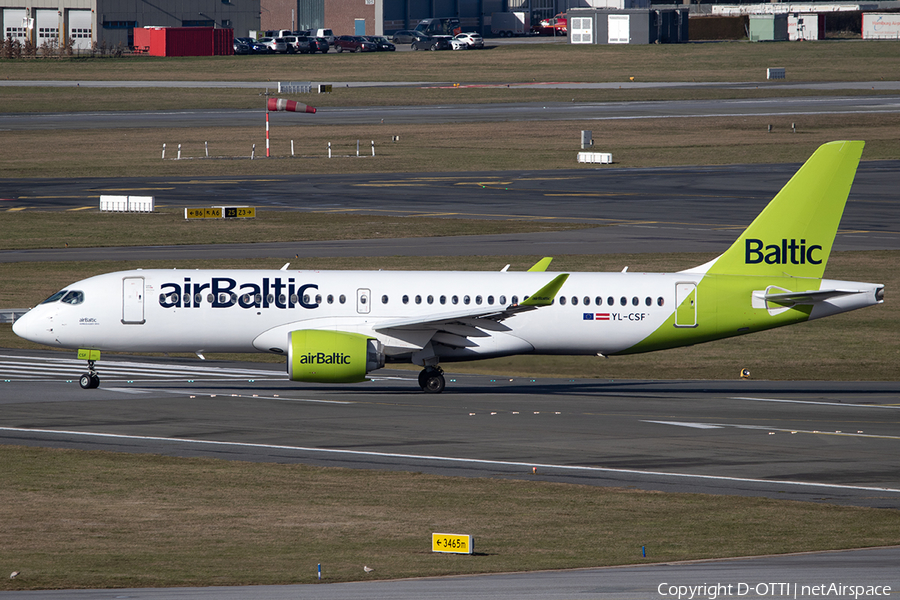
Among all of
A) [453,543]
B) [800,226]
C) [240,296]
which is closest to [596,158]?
[800,226]

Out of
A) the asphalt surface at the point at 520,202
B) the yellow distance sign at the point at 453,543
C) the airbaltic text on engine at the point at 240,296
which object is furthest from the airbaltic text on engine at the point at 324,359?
the asphalt surface at the point at 520,202

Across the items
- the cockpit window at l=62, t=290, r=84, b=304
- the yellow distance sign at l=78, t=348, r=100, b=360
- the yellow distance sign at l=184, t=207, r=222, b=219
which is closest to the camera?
the cockpit window at l=62, t=290, r=84, b=304

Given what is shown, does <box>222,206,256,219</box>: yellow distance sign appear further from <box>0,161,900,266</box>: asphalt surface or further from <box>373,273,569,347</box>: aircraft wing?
<box>373,273,569,347</box>: aircraft wing

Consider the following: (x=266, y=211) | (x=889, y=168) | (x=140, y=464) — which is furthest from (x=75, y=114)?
(x=140, y=464)

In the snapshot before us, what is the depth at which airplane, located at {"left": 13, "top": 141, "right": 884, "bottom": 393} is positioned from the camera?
132 ft

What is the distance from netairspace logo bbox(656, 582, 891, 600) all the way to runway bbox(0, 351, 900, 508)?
8865 millimetres

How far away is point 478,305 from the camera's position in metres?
40.7

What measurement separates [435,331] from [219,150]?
80425 mm

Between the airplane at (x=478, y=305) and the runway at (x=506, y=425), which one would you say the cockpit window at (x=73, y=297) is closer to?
the airplane at (x=478, y=305)

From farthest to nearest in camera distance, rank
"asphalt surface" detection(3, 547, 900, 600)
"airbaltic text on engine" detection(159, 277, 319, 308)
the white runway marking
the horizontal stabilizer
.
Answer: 1. "airbaltic text on engine" detection(159, 277, 319, 308)
2. the horizontal stabilizer
3. the white runway marking
4. "asphalt surface" detection(3, 547, 900, 600)

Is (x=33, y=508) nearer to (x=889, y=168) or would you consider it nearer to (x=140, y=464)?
(x=140, y=464)

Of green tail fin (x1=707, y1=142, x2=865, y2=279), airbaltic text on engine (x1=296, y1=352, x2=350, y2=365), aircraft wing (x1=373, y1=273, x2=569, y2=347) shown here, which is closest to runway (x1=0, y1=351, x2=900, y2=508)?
airbaltic text on engine (x1=296, y1=352, x2=350, y2=365)

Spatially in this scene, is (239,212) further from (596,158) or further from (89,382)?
(89,382)

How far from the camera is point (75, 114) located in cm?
14325
